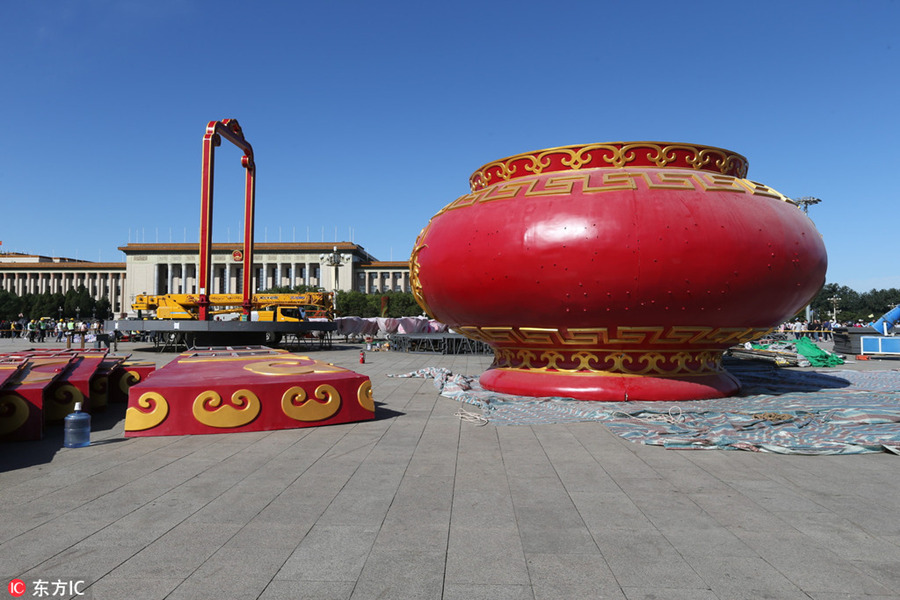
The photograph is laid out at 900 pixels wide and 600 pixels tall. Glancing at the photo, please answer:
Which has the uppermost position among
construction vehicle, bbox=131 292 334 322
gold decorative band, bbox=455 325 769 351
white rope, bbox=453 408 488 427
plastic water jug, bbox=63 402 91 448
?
construction vehicle, bbox=131 292 334 322

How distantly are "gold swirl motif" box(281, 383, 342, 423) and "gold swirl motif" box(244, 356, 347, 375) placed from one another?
1.35ft

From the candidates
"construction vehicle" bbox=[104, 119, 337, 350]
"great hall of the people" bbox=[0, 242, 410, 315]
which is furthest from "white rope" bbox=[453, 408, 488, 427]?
"great hall of the people" bbox=[0, 242, 410, 315]

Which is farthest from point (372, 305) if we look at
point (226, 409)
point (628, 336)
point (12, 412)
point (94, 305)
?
point (12, 412)

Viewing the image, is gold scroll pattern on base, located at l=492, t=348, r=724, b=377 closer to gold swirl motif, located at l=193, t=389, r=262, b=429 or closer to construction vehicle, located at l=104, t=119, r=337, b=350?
gold swirl motif, located at l=193, t=389, r=262, b=429

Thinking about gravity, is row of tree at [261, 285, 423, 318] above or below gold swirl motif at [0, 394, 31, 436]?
above

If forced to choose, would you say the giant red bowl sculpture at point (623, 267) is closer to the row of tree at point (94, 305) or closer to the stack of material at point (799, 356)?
the stack of material at point (799, 356)

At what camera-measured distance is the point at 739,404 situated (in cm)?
989

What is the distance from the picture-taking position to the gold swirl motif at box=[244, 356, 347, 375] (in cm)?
827

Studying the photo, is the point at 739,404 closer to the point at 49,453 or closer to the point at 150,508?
the point at 150,508

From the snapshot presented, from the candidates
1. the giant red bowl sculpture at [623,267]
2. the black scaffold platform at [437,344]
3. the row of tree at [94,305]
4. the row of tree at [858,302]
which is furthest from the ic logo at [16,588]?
the row of tree at [858,302]

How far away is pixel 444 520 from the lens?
4.20 meters

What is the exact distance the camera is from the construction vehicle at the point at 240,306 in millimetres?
28234

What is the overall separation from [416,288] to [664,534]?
9.19 m

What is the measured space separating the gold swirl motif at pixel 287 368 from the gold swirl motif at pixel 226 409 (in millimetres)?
713
